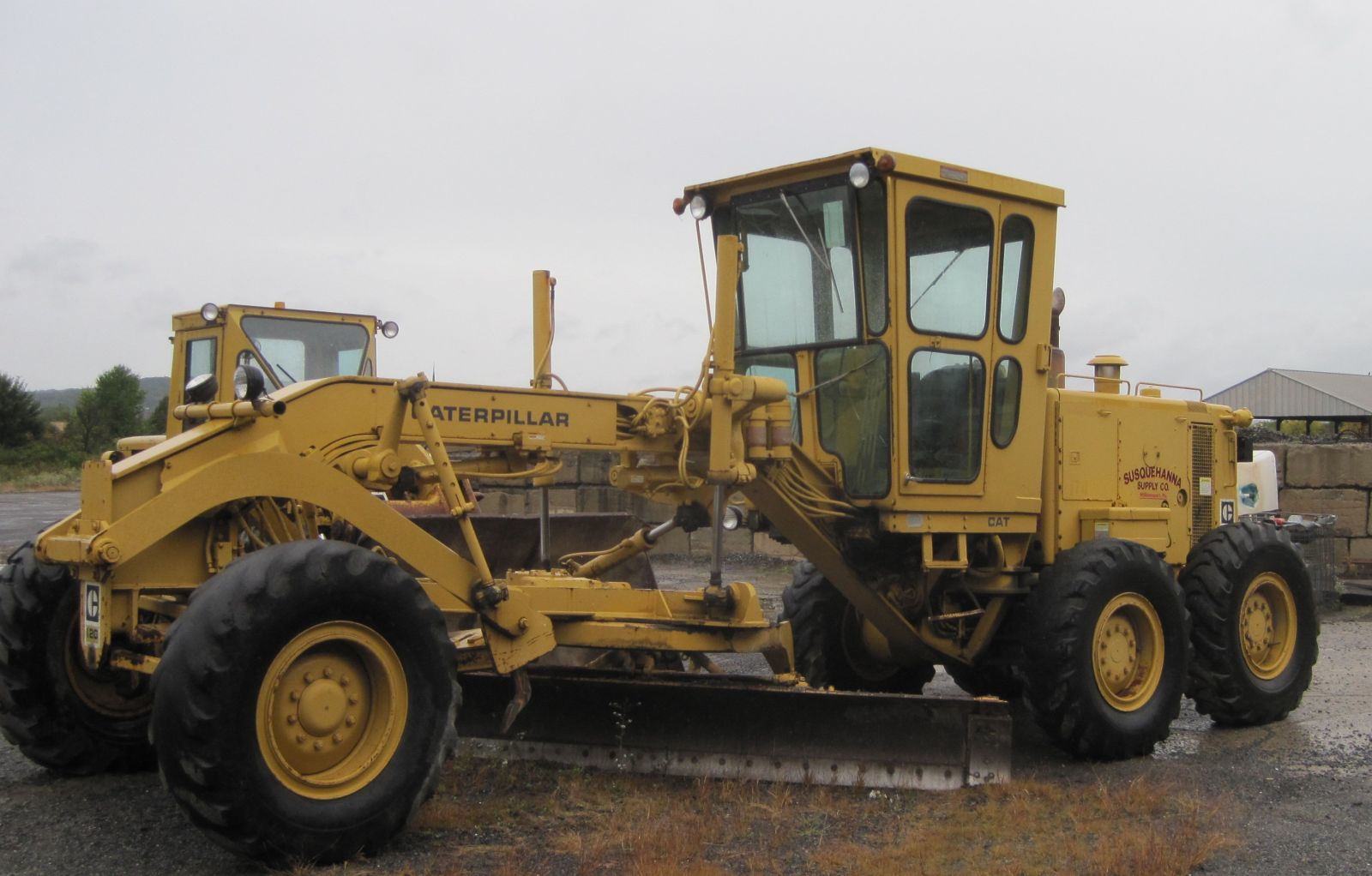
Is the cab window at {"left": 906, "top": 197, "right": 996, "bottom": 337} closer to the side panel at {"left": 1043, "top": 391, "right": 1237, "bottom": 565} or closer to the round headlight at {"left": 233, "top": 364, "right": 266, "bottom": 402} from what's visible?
the side panel at {"left": 1043, "top": 391, "right": 1237, "bottom": 565}

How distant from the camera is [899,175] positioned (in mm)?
7094

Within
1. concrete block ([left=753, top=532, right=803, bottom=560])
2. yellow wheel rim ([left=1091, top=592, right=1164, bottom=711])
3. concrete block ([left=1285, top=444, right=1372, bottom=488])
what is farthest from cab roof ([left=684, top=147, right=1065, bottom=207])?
concrete block ([left=753, top=532, right=803, bottom=560])

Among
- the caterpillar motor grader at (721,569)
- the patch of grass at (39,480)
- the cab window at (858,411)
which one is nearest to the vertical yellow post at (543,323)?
the caterpillar motor grader at (721,569)

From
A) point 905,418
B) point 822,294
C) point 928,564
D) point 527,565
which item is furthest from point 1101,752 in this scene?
point 527,565

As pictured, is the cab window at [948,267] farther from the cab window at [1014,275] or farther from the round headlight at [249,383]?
the round headlight at [249,383]

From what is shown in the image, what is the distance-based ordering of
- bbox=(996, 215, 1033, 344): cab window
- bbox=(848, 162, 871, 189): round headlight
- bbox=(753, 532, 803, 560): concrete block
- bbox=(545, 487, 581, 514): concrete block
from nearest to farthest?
bbox=(848, 162, 871, 189): round headlight
bbox=(996, 215, 1033, 344): cab window
bbox=(753, 532, 803, 560): concrete block
bbox=(545, 487, 581, 514): concrete block

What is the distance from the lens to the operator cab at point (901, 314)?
7160 millimetres

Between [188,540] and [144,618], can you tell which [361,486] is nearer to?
[188,540]

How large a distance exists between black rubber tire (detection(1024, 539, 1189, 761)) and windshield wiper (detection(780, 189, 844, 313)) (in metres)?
1.83

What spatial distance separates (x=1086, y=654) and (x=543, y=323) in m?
3.20

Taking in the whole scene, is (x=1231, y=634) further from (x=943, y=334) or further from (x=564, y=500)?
(x=564, y=500)

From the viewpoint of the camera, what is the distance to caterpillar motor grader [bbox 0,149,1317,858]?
512cm

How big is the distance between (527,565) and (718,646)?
236cm

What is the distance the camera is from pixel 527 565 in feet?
29.1
